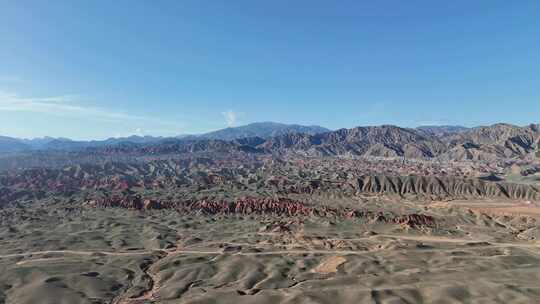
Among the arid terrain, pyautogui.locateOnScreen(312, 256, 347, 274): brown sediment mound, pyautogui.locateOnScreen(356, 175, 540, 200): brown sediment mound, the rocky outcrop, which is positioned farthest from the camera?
pyautogui.locateOnScreen(356, 175, 540, 200): brown sediment mound

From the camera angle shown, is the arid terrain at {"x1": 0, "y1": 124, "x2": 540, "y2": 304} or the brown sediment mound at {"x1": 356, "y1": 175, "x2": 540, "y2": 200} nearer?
the arid terrain at {"x1": 0, "y1": 124, "x2": 540, "y2": 304}

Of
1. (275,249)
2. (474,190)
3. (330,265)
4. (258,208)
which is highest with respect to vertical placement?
(474,190)

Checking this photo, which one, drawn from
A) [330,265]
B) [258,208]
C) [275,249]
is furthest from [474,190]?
[330,265]

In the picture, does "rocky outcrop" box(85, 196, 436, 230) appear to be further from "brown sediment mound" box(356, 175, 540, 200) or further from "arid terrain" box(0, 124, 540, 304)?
"brown sediment mound" box(356, 175, 540, 200)

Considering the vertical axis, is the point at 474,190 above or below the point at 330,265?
above

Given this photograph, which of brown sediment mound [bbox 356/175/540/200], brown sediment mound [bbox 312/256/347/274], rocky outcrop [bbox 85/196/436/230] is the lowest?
brown sediment mound [bbox 312/256/347/274]

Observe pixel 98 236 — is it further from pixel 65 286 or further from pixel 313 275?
pixel 313 275

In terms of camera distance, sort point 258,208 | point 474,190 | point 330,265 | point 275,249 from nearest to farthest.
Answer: point 330,265 → point 275,249 → point 258,208 → point 474,190

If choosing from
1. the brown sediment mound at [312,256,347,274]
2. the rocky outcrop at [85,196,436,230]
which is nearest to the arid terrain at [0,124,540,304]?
the brown sediment mound at [312,256,347,274]

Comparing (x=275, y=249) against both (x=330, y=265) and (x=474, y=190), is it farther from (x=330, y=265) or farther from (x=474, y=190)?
(x=474, y=190)

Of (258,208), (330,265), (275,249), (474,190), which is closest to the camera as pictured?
(330,265)

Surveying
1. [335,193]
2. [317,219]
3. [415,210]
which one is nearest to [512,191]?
[415,210]
